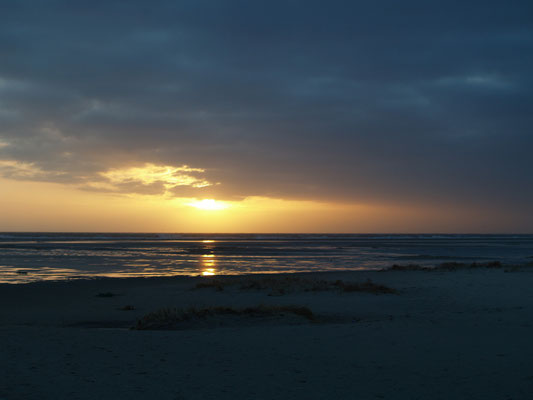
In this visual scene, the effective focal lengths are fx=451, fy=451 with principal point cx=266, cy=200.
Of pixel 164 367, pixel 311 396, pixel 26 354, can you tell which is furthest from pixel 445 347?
pixel 26 354

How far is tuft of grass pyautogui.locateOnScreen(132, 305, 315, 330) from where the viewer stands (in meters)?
13.4

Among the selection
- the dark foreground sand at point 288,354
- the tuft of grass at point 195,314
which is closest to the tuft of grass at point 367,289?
the dark foreground sand at point 288,354

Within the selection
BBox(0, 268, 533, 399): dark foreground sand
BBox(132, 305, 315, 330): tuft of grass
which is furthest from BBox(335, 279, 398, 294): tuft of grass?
BBox(132, 305, 315, 330): tuft of grass

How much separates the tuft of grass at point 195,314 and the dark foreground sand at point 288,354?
0.55 m

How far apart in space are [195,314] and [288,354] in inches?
191

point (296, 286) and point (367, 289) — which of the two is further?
point (296, 286)

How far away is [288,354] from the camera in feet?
32.7

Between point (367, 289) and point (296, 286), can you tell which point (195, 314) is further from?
point (367, 289)

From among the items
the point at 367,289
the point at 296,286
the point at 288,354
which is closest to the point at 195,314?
the point at 288,354

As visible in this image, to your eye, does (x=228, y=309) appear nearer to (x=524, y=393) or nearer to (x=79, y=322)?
(x=79, y=322)

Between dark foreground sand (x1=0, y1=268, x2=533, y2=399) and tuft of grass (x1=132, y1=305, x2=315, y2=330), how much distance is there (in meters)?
0.55

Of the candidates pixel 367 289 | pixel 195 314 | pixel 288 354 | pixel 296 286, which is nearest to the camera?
pixel 288 354

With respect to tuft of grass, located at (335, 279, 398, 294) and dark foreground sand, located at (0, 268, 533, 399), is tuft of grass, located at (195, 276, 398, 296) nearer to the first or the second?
tuft of grass, located at (335, 279, 398, 294)

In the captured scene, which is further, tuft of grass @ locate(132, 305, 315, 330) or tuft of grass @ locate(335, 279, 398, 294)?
tuft of grass @ locate(335, 279, 398, 294)
